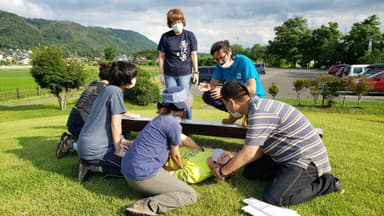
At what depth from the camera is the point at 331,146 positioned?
4.90m

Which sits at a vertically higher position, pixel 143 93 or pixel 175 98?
pixel 175 98

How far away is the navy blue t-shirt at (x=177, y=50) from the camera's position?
4984 millimetres

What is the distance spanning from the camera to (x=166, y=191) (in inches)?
111

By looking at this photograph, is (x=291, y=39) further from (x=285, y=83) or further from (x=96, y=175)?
(x=96, y=175)

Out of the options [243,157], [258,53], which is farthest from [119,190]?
[258,53]

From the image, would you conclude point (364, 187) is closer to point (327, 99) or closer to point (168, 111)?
point (168, 111)

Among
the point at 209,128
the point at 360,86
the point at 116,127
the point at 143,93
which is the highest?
the point at 116,127

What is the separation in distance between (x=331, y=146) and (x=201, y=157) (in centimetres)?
263

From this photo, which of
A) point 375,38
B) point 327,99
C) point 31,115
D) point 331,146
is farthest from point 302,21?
point 331,146

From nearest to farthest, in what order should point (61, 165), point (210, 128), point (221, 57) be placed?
point (61, 165) < point (221, 57) < point (210, 128)

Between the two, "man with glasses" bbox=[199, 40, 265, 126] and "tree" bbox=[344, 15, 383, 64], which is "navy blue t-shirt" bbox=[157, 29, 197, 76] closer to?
"man with glasses" bbox=[199, 40, 265, 126]

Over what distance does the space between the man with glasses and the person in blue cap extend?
59.7 inches

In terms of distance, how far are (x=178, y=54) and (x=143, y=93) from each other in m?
13.3

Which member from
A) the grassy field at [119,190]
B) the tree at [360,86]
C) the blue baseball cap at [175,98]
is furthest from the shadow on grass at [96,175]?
the tree at [360,86]
